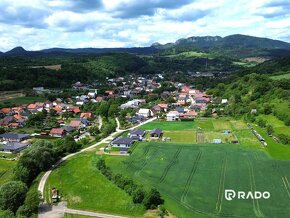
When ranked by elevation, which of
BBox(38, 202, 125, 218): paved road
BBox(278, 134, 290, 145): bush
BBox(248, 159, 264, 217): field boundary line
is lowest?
BBox(38, 202, 125, 218): paved road

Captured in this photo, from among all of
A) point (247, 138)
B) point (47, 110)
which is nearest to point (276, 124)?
point (247, 138)

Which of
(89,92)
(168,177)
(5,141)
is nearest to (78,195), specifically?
(168,177)

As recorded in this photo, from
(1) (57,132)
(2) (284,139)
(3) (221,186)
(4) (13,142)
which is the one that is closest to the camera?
(3) (221,186)

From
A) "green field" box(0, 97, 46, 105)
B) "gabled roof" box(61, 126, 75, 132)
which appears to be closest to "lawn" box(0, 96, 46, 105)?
"green field" box(0, 97, 46, 105)

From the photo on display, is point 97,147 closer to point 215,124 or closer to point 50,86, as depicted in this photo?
point 215,124

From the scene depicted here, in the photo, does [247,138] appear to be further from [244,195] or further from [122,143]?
[244,195]

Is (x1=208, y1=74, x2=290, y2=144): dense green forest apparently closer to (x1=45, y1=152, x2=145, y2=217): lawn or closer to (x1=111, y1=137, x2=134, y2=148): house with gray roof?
(x1=111, y1=137, x2=134, y2=148): house with gray roof
